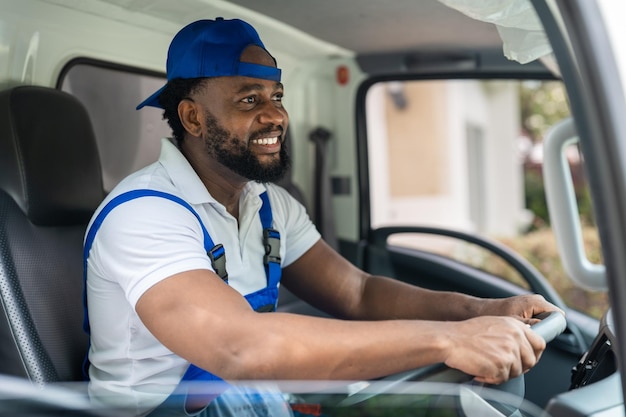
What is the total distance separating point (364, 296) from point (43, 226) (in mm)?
837

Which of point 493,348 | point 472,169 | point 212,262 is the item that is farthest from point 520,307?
point 472,169

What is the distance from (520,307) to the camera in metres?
1.67

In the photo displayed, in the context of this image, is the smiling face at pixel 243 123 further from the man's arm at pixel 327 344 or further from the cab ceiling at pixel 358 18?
the man's arm at pixel 327 344

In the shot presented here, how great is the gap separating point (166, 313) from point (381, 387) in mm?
409

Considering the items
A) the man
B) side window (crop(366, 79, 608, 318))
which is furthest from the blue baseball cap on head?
side window (crop(366, 79, 608, 318))

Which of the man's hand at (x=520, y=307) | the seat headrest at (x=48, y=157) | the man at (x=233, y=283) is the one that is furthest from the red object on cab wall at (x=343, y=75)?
the man's hand at (x=520, y=307)

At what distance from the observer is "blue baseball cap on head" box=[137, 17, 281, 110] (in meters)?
1.80

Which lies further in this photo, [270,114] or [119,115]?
[119,115]

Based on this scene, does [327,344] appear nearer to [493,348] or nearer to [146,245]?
[493,348]

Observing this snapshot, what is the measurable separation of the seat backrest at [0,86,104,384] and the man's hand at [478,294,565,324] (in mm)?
941

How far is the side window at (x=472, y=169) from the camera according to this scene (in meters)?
7.07

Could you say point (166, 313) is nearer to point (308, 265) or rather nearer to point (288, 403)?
point (288, 403)

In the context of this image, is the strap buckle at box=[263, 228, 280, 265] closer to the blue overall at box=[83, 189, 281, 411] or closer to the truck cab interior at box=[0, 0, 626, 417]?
the blue overall at box=[83, 189, 281, 411]

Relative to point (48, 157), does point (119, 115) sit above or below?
above
